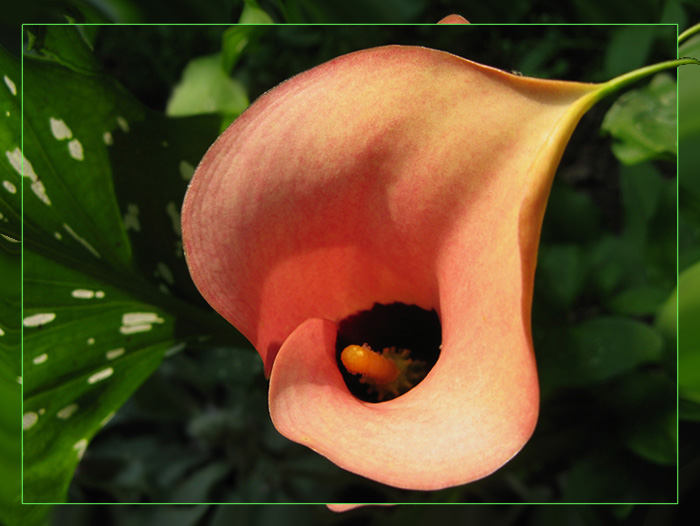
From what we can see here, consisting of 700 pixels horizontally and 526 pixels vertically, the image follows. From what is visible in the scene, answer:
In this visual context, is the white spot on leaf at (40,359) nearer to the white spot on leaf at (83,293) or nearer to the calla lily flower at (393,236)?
the white spot on leaf at (83,293)

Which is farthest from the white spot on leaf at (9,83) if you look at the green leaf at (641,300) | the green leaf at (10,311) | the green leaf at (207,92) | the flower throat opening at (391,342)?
the green leaf at (641,300)

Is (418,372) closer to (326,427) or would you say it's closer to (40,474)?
(326,427)

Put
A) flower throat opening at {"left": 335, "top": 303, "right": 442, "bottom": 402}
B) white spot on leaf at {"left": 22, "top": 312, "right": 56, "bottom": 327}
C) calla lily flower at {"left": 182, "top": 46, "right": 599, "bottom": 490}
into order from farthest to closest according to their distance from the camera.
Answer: white spot on leaf at {"left": 22, "top": 312, "right": 56, "bottom": 327}
flower throat opening at {"left": 335, "top": 303, "right": 442, "bottom": 402}
calla lily flower at {"left": 182, "top": 46, "right": 599, "bottom": 490}

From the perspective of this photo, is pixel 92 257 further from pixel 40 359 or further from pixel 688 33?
pixel 688 33

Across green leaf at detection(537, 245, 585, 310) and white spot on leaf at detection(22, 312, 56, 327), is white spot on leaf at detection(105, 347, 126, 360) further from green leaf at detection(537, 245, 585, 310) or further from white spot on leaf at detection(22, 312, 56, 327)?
green leaf at detection(537, 245, 585, 310)

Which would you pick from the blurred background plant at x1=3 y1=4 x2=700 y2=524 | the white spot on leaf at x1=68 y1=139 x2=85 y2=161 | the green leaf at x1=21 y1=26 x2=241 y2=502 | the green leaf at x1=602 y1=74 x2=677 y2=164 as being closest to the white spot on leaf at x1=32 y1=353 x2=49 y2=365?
the green leaf at x1=21 y1=26 x2=241 y2=502
